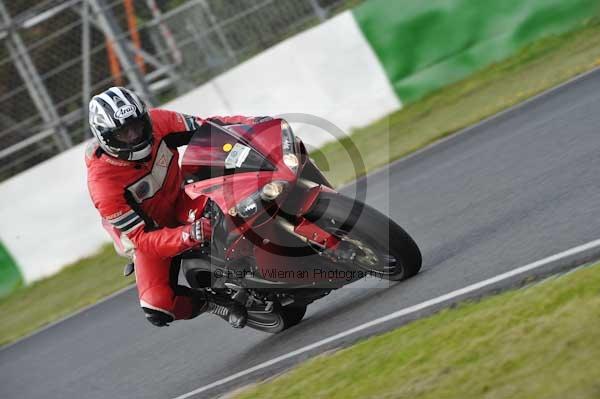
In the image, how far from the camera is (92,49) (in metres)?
13.1

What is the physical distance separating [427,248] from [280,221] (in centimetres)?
176

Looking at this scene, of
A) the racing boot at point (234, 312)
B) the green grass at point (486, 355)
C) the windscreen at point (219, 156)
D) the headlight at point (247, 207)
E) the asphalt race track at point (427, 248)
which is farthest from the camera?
the racing boot at point (234, 312)

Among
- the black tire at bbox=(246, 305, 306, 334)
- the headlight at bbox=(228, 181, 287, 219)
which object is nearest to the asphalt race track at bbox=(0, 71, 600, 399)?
the black tire at bbox=(246, 305, 306, 334)

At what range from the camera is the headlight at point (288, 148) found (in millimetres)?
5555

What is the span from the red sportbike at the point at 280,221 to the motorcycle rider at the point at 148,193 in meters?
0.26

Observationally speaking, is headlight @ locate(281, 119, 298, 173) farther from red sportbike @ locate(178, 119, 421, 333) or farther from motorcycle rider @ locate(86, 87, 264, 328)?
motorcycle rider @ locate(86, 87, 264, 328)

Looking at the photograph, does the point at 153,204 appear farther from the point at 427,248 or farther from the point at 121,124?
the point at 427,248

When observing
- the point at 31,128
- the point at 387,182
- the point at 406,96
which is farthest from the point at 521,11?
the point at 31,128

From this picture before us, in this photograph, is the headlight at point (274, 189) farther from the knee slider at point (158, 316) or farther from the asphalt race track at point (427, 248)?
the knee slider at point (158, 316)

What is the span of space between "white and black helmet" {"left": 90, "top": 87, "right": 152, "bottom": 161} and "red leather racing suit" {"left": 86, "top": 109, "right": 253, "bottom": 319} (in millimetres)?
220

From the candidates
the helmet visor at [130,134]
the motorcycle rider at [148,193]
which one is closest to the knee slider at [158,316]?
the motorcycle rider at [148,193]

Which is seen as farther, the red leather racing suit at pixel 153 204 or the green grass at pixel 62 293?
the green grass at pixel 62 293

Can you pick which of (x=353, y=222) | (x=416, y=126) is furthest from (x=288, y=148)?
(x=416, y=126)

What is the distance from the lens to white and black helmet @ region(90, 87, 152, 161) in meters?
5.99
